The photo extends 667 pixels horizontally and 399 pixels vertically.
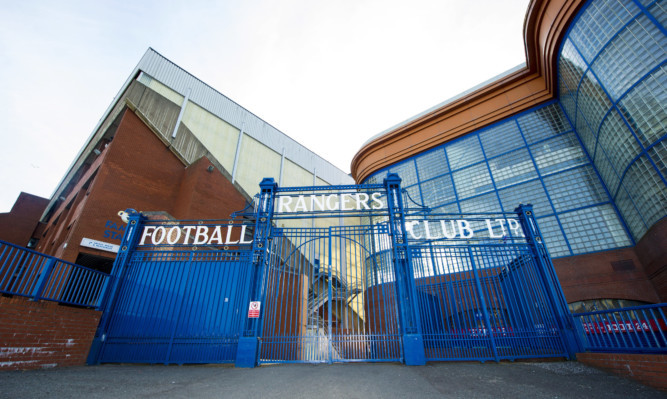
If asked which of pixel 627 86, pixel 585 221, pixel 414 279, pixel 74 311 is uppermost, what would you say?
pixel 627 86

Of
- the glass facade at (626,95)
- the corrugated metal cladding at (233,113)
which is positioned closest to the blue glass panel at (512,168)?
the glass facade at (626,95)

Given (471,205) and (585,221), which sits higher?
(471,205)

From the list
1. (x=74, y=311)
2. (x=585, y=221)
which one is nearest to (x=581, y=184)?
(x=585, y=221)

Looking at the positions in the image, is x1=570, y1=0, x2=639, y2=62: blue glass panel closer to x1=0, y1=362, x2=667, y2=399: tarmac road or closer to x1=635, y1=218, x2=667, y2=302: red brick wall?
x1=635, y1=218, x2=667, y2=302: red brick wall

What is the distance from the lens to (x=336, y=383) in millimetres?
4297

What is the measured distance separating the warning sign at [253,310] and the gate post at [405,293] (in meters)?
3.16

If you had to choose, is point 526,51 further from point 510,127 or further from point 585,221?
Answer: point 585,221

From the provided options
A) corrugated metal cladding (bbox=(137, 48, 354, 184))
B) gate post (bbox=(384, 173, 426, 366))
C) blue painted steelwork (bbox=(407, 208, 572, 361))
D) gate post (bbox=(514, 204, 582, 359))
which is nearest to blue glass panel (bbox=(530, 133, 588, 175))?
gate post (bbox=(514, 204, 582, 359))

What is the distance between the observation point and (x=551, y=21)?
35.4 feet

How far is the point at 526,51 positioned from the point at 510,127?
336 cm

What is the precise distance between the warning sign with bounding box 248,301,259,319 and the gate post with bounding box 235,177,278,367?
12cm

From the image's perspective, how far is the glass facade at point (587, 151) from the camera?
8297 millimetres

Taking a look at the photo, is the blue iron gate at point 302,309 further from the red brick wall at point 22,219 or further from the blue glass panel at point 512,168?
the red brick wall at point 22,219

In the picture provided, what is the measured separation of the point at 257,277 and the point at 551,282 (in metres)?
6.97
